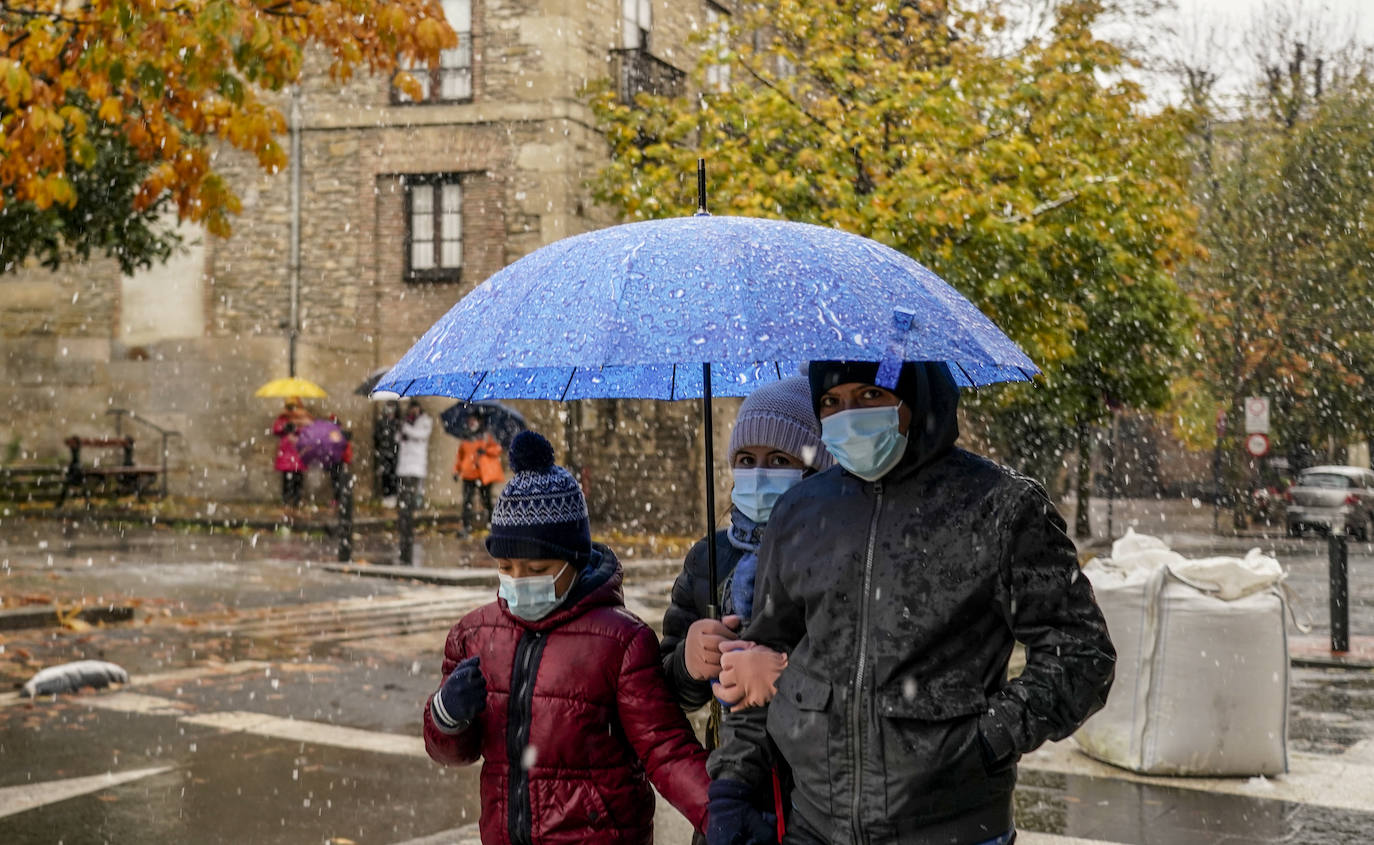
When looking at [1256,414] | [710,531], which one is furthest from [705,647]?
[1256,414]

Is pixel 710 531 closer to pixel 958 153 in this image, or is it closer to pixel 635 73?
pixel 958 153

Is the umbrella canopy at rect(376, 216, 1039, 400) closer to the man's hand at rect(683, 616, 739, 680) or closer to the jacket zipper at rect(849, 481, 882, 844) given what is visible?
the jacket zipper at rect(849, 481, 882, 844)

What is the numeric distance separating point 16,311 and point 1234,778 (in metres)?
25.3

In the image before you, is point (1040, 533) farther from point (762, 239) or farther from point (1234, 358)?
point (1234, 358)

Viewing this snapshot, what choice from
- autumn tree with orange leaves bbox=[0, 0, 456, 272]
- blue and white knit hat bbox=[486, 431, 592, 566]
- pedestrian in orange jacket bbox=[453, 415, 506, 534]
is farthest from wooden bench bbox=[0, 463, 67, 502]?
blue and white knit hat bbox=[486, 431, 592, 566]

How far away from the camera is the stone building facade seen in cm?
2555

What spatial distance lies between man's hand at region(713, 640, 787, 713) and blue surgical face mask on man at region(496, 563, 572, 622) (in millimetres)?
546

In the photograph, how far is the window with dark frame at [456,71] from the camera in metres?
26.3

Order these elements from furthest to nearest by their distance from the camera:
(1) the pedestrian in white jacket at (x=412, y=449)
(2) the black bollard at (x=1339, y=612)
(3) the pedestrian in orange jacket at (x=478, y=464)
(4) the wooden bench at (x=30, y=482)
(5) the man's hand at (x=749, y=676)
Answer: (4) the wooden bench at (x=30, y=482) < (3) the pedestrian in orange jacket at (x=478, y=464) < (1) the pedestrian in white jacket at (x=412, y=449) < (2) the black bollard at (x=1339, y=612) < (5) the man's hand at (x=749, y=676)

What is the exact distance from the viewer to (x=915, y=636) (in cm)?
285

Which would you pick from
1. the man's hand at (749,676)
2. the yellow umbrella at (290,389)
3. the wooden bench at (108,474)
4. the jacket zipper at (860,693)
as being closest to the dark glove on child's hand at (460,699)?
the man's hand at (749,676)

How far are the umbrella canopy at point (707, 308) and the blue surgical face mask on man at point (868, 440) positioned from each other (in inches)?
5.1

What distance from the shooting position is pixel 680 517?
2594 cm

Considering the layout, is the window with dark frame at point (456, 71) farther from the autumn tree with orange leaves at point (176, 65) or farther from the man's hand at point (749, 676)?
the man's hand at point (749, 676)
